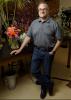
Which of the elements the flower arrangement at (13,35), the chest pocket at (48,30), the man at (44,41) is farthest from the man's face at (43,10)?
the flower arrangement at (13,35)

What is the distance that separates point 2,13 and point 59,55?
1.69 metres

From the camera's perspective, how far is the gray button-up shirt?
2.22 meters

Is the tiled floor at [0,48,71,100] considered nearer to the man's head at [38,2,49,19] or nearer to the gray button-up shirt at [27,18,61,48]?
the gray button-up shirt at [27,18,61,48]

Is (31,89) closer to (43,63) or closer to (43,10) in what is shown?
(43,63)

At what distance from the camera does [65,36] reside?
293 centimetres

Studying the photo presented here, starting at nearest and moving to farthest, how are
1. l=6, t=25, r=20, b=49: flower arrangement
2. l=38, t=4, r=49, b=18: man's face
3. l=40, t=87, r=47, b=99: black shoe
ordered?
1. l=38, t=4, r=49, b=18: man's face
2. l=6, t=25, r=20, b=49: flower arrangement
3. l=40, t=87, r=47, b=99: black shoe

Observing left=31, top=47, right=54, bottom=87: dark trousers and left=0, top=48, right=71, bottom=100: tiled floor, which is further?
left=0, top=48, right=71, bottom=100: tiled floor

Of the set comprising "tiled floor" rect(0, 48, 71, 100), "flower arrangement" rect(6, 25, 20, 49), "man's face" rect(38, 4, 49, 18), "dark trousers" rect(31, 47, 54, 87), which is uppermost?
"man's face" rect(38, 4, 49, 18)

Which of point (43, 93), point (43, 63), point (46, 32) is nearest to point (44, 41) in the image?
point (46, 32)

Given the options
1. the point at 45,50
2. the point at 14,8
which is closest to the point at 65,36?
the point at 45,50

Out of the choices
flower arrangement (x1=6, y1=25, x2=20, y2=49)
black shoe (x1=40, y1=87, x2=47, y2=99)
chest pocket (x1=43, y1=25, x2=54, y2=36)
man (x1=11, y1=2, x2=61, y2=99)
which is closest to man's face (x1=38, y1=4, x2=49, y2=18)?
man (x1=11, y1=2, x2=61, y2=99)

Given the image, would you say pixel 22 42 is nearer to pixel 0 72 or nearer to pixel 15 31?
pixel 15 31

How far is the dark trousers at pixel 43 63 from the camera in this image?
92.7 inches

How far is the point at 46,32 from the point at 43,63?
1.46ft
